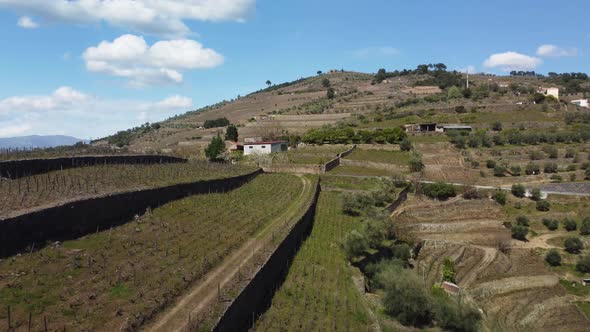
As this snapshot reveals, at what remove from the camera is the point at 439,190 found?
154ft

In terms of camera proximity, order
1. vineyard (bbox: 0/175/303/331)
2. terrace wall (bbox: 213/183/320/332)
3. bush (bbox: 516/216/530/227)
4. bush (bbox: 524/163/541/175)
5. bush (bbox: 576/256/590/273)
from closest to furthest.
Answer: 1. vineyard (bbox: 0/175/303/331)
2. terrace wall (bbox: 213/183/320/332)
3. bush (bbox: 576/256/590/273)
4. bush (bbox: 516/216/530/227)
5. bush (bbox: 524/163/541/175)

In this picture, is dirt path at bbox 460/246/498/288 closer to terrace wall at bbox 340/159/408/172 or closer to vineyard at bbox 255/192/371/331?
vineyard at bbox 255/192/371/331

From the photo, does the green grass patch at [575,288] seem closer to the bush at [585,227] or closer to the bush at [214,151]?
the bush at [585,227]

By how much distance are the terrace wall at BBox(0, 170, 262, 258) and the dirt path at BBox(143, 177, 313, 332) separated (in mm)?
5986

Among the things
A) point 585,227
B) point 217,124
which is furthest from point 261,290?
point 217,124

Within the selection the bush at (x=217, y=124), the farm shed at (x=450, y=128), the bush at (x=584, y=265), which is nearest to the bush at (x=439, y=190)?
the bush at (x=584, y=265)

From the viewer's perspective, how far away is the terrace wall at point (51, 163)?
24172mm

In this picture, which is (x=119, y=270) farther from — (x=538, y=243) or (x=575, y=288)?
(x=538, y=243)

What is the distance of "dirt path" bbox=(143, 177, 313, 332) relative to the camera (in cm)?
1438

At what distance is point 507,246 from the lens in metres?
38.3

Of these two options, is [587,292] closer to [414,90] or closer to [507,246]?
[507,246]

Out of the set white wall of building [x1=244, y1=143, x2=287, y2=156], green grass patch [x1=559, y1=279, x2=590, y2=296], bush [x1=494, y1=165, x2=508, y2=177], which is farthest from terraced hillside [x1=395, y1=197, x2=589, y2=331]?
white wall of building [x1=244, y1=143, x2=287, y2=156]

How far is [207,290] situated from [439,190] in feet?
114

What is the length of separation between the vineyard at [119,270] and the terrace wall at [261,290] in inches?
81.4
